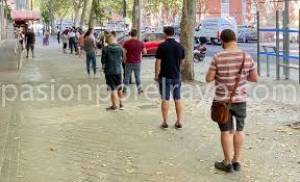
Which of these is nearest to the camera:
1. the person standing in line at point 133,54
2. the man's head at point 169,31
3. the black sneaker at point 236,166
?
the black sneaker at point 236,166

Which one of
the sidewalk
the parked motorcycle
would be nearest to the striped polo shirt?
the sidewalk

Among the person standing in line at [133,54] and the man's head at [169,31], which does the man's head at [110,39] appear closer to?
the person standing in line at [133,54]

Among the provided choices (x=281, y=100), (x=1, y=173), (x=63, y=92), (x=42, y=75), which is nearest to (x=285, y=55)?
(x=281, y=100)

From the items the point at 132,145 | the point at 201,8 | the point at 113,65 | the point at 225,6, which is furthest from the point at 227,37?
the point at 225,6

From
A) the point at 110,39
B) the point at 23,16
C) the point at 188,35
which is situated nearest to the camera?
the point at 110,39

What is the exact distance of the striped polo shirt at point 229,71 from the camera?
7379mm

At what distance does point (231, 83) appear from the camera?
24.4 feet

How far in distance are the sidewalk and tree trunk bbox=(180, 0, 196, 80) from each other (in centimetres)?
418

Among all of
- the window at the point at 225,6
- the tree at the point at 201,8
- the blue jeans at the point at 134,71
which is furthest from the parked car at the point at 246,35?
the blue jeans at the point at 134,71

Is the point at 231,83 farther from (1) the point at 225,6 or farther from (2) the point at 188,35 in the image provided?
A: (1) the point at 225,6

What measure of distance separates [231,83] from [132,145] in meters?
2.36

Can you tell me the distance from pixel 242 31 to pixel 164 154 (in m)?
40.3

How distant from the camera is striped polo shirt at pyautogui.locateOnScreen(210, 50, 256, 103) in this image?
738cm

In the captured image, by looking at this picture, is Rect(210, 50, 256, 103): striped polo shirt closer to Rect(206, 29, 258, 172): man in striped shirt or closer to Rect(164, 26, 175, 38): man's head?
Rect(206, 29, 258, 172): man in striped shirt
